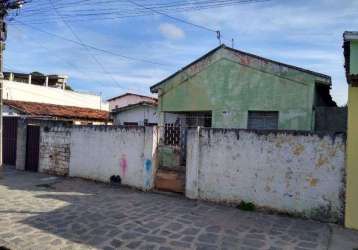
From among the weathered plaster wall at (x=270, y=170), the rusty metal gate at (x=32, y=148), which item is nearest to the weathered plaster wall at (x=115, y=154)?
the weathered plaster wall at (x=270, y=170)

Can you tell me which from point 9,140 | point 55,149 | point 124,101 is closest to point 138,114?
point 9,140

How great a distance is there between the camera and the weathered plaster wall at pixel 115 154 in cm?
1045

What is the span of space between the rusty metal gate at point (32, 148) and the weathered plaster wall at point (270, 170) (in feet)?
23.7

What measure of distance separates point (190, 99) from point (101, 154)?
4370 mm

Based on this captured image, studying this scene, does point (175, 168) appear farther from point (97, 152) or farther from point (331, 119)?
point (331, 119)

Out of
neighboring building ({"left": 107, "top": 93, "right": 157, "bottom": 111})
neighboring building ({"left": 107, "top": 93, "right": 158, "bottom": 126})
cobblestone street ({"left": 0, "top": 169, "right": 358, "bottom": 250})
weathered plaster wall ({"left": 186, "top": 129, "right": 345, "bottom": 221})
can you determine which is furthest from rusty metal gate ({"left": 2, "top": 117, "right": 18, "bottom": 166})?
neighboring building ({"left": 107, "top": 93, "right": 157, "bottom": 111})

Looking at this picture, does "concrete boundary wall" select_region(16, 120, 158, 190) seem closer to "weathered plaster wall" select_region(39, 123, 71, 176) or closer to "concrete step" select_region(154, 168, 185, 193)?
"weathered plaster wall" select_region(39, 123, 71, 176)

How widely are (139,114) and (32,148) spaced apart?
356 inches

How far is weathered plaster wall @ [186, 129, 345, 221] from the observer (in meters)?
7.57

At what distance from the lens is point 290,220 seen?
7.71 meters

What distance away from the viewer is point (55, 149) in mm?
13062

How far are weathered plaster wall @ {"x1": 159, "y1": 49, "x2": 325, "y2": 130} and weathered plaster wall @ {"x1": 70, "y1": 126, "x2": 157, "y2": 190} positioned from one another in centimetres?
361

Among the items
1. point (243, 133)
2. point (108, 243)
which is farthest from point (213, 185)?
point (108, 243)

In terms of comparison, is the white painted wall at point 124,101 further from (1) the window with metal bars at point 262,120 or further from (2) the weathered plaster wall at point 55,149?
(1) the window with metal bars at point 262,120
